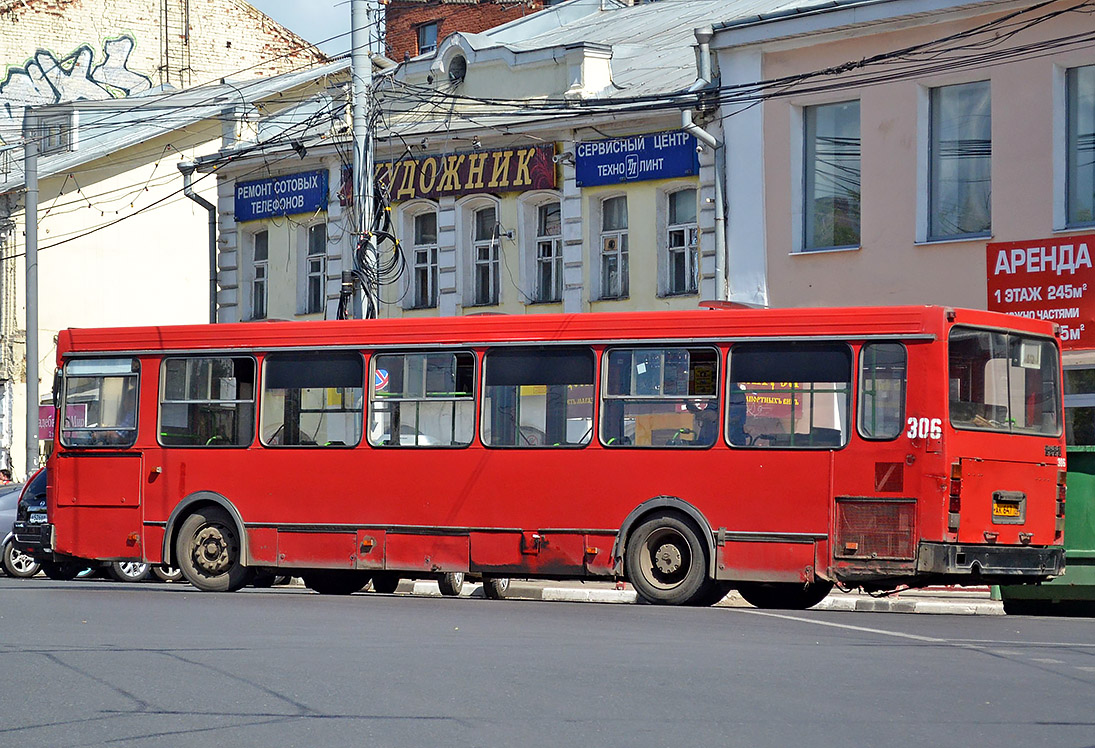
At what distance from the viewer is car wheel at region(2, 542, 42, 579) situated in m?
22.9

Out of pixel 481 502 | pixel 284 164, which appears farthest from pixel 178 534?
pixel 284 164

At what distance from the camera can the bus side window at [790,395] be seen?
49.3ft

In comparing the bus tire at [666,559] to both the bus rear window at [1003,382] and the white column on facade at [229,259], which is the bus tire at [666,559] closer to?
the bus rear window at [1003,382]

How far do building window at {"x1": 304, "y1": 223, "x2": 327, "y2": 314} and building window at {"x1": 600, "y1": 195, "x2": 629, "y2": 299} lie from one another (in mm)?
6617

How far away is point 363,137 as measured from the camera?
22609mm

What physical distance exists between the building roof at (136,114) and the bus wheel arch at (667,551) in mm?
27898

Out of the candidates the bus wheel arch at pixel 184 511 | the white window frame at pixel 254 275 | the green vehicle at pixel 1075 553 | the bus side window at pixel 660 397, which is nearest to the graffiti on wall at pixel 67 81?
the white window frame at pixel 254 275

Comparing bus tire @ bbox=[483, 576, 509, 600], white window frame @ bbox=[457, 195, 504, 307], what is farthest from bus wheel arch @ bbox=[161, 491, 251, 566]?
white window frame @ bbox=[457, 195, 504, 307]

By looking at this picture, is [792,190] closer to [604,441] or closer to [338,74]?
[604,441]

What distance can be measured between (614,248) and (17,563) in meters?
10.6

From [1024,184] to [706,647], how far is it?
42.5 ft

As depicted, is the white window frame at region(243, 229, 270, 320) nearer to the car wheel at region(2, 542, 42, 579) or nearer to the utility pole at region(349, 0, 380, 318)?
the utility pole at region(349, 0, 380, 318)

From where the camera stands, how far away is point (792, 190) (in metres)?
24.7

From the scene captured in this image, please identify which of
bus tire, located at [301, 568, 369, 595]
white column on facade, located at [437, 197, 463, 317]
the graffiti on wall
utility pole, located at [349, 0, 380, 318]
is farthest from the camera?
the graffiti on wall
